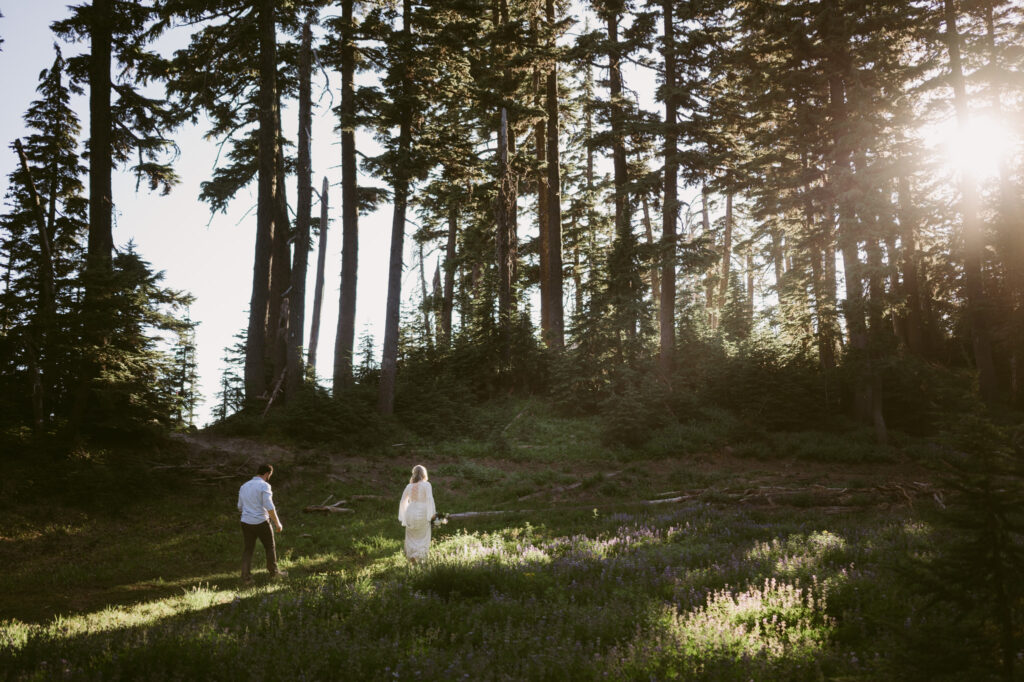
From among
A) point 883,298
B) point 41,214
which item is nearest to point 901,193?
point 883,298

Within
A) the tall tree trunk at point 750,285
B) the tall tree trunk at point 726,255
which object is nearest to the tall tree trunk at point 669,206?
the tall tree trunk at point 750,285

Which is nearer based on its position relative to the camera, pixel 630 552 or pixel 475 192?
pixel 630 552

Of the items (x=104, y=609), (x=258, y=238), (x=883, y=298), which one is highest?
(x=258, y=238)

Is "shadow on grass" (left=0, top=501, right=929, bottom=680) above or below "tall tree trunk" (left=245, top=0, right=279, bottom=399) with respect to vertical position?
below

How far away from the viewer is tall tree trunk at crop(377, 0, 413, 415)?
883 inches

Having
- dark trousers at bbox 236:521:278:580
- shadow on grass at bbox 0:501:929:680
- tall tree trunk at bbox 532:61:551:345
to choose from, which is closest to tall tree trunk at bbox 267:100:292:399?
tall tree trunk at bbox 532:61:551:345

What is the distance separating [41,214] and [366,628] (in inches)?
654

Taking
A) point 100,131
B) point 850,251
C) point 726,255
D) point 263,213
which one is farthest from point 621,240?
point 100,131

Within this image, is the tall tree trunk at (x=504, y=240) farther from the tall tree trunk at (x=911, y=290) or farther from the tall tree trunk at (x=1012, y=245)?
the tall tree trunk at (x=1012, y=245)

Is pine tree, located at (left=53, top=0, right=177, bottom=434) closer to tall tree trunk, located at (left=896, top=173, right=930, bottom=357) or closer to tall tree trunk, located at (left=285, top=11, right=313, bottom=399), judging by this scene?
tall tree trunk, located at (left=285, top=11, right=313, bottom=399)

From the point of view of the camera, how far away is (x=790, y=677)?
4.47 metres

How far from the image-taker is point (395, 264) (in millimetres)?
23109

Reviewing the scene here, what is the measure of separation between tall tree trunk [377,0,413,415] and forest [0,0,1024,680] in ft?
0.42

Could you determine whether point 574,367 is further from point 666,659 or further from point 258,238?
point 666,659
